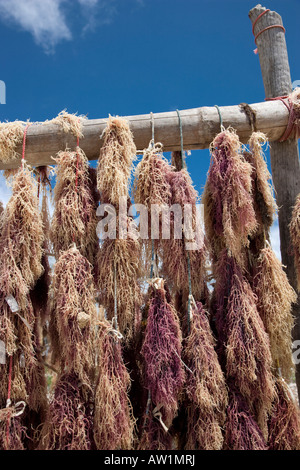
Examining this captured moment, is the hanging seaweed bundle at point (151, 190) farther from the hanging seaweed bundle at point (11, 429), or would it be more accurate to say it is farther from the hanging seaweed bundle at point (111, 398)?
the hanging seaweed bundle at point (11, 429)

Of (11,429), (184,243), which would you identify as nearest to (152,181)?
(184,243)

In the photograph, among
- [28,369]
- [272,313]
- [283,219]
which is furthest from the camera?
[283,219]

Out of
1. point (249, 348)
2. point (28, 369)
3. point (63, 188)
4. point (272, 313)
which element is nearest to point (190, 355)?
point (249, 348)

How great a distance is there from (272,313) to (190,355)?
1.47ft

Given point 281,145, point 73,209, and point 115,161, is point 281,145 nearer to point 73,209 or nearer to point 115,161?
point 115,161

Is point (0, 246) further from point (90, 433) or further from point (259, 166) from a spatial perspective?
point (259, 166)

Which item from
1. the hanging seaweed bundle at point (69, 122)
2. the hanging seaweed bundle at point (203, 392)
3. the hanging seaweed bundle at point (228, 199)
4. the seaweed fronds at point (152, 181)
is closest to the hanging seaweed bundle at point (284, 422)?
the hanging seaweed bundle at point (203, 392)

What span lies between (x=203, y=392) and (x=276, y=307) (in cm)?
54

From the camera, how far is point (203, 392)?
5.48ft

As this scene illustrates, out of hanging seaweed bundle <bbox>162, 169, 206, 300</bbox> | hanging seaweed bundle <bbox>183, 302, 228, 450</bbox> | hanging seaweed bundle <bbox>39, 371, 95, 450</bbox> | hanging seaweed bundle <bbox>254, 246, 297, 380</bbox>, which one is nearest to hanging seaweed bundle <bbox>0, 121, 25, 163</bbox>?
hanging seaweed bundle <bbox>162, 169, 206, 300</bbox>

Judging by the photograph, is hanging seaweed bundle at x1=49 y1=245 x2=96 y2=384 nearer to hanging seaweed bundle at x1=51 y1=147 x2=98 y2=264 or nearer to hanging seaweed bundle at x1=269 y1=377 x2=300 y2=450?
hanging seaweed bundle at x1=51 y1=147 x2=98 y2=264

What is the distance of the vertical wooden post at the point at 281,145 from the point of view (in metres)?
2.32

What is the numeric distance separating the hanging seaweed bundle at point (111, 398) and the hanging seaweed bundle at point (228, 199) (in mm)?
685

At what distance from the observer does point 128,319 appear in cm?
183
